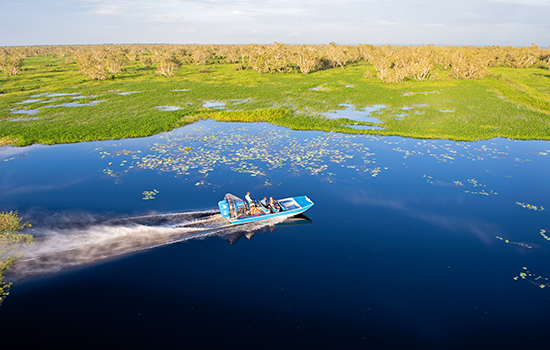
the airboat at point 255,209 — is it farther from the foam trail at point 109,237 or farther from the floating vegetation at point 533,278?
the floating vegetation at point 533,278

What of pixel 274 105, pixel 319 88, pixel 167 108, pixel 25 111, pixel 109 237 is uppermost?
pixel 319 88

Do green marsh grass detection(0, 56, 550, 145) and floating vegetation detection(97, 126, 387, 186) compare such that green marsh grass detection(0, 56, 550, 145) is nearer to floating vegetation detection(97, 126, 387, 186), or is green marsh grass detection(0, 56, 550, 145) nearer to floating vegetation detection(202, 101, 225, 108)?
floating vegetation detection(202, 101, 225, 108)

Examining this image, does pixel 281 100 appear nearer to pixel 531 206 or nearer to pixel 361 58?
pixel 531 206

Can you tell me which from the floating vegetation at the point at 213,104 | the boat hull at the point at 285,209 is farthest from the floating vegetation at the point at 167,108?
the boat hull at the point at 285,209

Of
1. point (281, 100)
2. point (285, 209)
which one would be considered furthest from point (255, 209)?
point (281, 100)

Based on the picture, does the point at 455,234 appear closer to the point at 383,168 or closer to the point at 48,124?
the point at 383,168

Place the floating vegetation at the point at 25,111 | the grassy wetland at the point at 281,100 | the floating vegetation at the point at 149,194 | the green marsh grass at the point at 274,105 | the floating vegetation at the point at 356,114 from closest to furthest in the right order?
the floating vegetation at the point at 149,194 < the green marsh grass at the point at 274,105 < the grassy wetland at the point at 281,100 < the floating vegetation at the point at 356,114 < the floating vegetation at the point at 25,111

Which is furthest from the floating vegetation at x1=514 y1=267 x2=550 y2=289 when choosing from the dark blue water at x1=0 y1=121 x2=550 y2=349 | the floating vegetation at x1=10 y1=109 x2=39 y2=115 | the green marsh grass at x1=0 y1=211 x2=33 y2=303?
the floating vegetation at x1=10 y1=109 x2=39 y2=115
